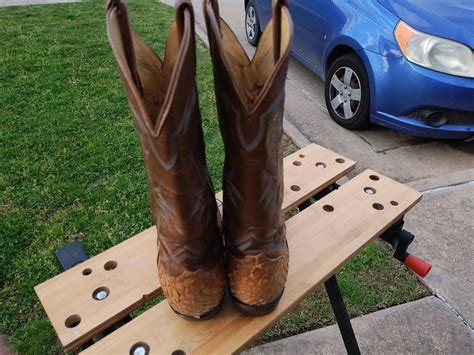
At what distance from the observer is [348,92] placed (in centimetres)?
328

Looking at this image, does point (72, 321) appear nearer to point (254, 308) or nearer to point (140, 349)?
point (140, 349)

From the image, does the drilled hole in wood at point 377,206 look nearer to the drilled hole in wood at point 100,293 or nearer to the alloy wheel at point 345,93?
the drilled hole in wood at point 100,293

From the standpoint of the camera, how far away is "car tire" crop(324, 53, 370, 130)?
3098 millimetres

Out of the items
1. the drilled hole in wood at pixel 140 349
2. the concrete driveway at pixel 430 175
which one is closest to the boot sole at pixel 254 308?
the drilled hole in wood at pixel 140 349

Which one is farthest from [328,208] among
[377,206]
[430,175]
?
[430,175]

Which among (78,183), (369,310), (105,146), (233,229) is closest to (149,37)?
(105,146)

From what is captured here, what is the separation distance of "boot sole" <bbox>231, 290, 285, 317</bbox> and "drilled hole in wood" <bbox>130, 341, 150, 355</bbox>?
0.81ft

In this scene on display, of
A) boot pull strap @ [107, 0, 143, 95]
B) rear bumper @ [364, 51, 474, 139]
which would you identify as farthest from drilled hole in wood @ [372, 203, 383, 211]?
rear bumper @ [364, 51, 474, 139]

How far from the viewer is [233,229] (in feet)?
3.43

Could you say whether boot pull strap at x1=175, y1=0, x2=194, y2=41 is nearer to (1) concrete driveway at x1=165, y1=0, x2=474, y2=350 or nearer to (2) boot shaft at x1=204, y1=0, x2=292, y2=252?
(2) boot shaft at x1=204, y1=0, x2=292, y2=252

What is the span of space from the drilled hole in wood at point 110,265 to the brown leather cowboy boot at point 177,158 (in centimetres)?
30

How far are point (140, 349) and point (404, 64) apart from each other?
97.6 inches

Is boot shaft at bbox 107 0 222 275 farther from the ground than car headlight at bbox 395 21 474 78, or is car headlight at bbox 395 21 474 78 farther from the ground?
boot shaft at bbox 107 0 222 275

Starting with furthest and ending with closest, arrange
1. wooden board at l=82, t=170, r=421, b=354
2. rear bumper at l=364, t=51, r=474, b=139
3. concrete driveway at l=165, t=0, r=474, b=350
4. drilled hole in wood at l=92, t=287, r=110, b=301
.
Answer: rear bumper at l=364, t=51, r=474, b=139 < concrete driveway at l=165, t=0, r=474, b=350 < drilled hole in wood at l=92, t=287, r=110, b=301 < wooden board at l=82, t=170, r=421, b=354
